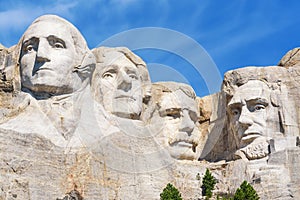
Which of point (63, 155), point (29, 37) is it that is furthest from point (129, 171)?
point (29, 37)

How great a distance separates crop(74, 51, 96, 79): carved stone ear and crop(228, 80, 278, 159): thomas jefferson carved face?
4.59 meters

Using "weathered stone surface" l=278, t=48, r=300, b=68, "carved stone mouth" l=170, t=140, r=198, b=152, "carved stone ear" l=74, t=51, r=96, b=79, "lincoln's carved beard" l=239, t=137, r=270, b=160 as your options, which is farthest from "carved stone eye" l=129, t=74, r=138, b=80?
"weathered stone surface" l=278, t=48, r=300, b=68

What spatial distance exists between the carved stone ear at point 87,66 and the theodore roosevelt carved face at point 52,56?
0.03 meters

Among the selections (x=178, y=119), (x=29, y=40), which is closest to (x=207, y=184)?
(x=178, y=119)

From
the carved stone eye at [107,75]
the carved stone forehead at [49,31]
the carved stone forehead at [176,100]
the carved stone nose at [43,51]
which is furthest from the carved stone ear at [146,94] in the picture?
the carved stone nose at [43,51]

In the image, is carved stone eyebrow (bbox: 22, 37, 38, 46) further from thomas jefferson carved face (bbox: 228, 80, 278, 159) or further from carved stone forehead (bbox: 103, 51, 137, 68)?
thomas jefferson carved face (bbox: 228, 80, 278, 159)

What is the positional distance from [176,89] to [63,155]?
6.07 m

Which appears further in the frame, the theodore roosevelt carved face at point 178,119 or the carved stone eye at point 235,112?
the carved stone eye at point 235,112

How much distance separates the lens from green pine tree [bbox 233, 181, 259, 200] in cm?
3577

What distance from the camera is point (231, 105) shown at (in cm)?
4066

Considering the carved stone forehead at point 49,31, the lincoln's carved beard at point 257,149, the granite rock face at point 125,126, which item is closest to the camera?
the granite rock face at point 125,126

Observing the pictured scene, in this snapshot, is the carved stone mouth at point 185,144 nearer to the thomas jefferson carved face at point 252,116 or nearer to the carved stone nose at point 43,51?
the thomas jefferson carved face at point 252,116

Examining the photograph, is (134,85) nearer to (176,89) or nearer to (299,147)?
(176,89)

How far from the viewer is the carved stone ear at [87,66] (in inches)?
1491
